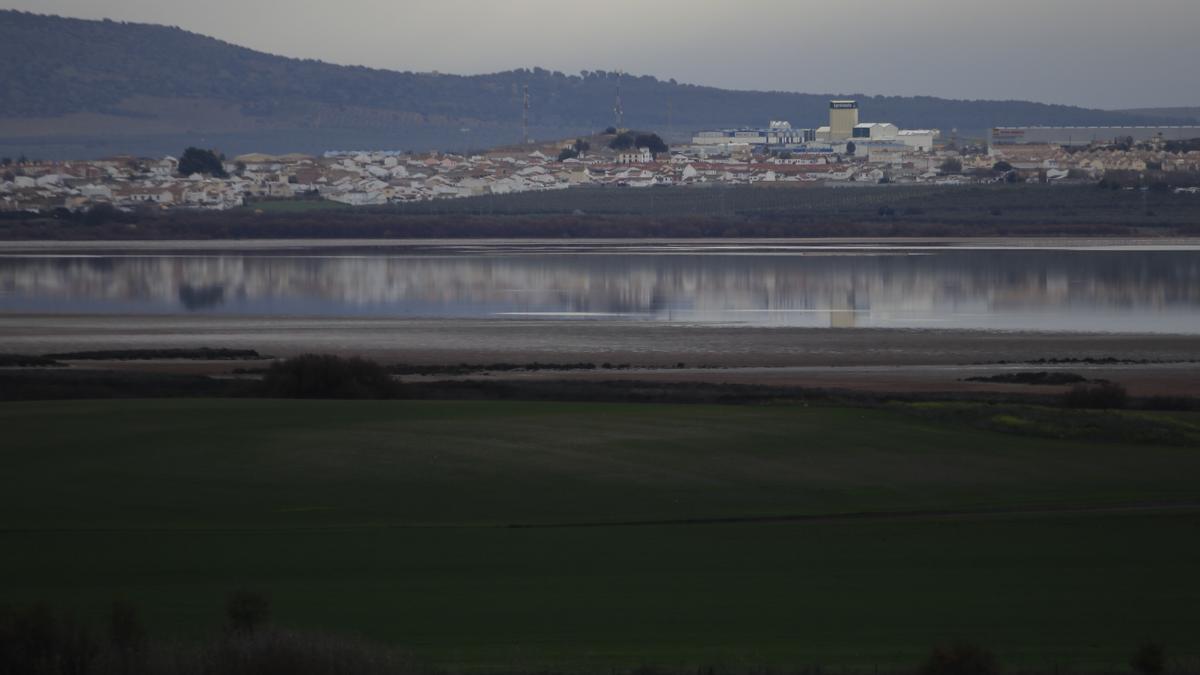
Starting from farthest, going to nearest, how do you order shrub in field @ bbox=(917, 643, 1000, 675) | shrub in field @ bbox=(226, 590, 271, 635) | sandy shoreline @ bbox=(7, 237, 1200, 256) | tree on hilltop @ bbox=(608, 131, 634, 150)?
1. tree on hilltop @ bbox=(608, 131, 634, 150)
2. sandy shoreline @ bbox=(7, 237, 1200, 256)
3. shrub in field @ bbox=(226, 590, 271, 635)
4. shrub in field @ bbox=(917, 643, 1000, 675)

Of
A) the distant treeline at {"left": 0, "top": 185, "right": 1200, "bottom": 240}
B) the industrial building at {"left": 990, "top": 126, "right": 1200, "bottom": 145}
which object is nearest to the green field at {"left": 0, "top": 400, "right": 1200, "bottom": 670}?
the distant treeline at {"left": 0, "top": 185, "right": 1200, "bottom": 240}

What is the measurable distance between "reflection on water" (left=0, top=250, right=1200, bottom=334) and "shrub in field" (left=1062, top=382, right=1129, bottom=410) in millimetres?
14429

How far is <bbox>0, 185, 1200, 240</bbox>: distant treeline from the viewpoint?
84125 mm

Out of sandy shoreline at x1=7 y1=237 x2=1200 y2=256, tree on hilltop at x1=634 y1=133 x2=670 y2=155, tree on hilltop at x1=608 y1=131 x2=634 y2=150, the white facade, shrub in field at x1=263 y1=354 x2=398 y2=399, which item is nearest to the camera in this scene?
shrub in field at x1=263 y1=354 x2=398 y2=399

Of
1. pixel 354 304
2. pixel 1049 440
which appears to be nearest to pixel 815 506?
pixel 1049 440

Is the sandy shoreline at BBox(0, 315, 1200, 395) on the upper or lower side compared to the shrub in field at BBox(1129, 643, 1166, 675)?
lower

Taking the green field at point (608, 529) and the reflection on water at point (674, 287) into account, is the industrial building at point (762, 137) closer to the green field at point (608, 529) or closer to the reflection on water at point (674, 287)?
the reflection on water at point (674, 287)

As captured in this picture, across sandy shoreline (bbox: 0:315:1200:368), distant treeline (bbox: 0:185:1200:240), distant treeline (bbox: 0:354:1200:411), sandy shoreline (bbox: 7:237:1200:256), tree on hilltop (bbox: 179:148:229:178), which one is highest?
tree on hilltop (bbox: 179:148:229:178)

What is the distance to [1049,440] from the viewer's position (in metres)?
20.0

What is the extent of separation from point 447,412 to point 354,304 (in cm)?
2552

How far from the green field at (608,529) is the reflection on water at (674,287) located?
20.8 m

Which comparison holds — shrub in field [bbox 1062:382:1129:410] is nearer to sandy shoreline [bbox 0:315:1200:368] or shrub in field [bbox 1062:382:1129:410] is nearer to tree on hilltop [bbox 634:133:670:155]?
sandy shoreline [bbox 0:315:1200:368]

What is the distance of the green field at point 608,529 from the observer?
10648mm

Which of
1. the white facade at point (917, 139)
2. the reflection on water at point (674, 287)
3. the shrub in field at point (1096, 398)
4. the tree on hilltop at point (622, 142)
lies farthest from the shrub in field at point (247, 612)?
the white facade at point (917, 139)
